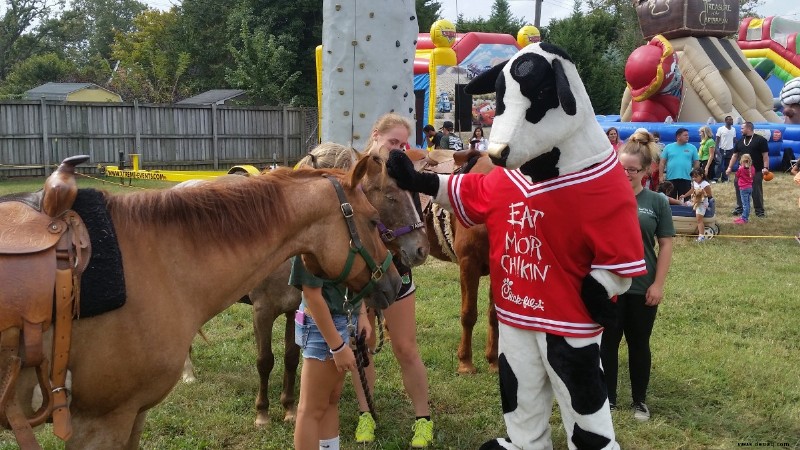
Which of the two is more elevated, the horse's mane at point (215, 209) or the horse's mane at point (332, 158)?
the horse's mane at point (332, 158)

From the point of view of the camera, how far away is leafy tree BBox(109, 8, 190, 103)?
29797 mm

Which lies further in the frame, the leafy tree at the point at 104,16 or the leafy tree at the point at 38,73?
the leafy tree at the point at 104,16

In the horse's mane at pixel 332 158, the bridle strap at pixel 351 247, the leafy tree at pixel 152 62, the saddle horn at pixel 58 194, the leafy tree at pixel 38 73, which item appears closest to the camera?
the saddle horn at pixel 58 194

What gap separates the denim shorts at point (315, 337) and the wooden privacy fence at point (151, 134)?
53.5ft

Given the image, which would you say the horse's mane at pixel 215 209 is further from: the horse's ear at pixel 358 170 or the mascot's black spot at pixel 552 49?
the mascot's black spot at pixel 552 49

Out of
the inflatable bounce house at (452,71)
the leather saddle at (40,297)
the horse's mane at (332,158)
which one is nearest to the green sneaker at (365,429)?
the horse's mane at (332,158)

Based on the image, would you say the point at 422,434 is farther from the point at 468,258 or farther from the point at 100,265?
the point at 100,265

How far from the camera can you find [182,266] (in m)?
2.44

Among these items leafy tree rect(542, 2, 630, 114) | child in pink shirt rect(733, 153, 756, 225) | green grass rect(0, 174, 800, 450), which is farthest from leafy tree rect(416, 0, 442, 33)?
green grass rect(0, 174, 800, 450)

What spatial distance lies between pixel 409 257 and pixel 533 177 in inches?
28.3

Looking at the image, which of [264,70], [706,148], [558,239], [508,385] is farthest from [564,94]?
[264,70]

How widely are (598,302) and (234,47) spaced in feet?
90.9

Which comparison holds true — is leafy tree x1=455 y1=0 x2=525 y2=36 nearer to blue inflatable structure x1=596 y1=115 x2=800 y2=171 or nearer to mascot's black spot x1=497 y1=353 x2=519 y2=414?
blue inflatable structure x1=596 y1=115 x2=800 y2=171

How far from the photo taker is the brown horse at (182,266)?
2.28 m
